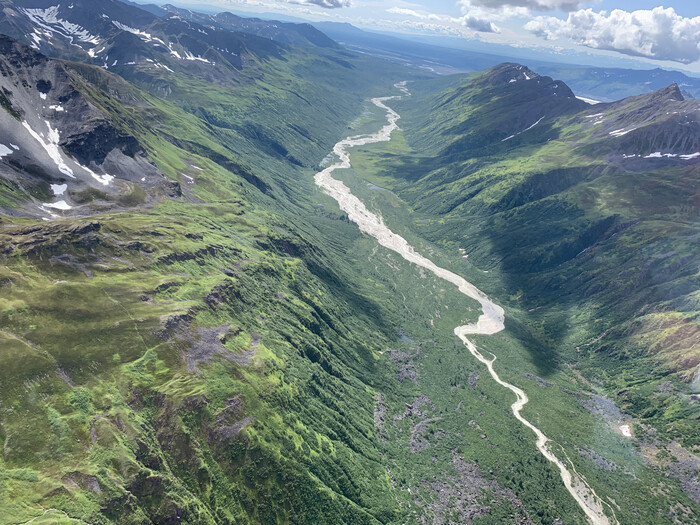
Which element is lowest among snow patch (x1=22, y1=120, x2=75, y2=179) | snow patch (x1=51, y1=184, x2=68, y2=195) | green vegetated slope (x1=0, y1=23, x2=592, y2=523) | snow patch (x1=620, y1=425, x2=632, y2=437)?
snow patch (x1=620, y1=425, x2=632, y2=437)

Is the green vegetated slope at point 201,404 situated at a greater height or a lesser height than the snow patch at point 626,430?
greater

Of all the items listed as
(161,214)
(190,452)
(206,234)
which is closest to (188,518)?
(190,452)

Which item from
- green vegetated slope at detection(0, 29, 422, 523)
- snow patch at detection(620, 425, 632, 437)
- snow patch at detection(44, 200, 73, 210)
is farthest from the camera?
snow patch at detection(44, 200, 73, 210)

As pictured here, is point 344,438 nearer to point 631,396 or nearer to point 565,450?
point 565,450

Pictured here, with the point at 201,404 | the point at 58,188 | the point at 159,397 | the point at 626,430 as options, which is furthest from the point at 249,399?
the point at 626,430

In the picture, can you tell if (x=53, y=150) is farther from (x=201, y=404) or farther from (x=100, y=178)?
(x=201, y=404)

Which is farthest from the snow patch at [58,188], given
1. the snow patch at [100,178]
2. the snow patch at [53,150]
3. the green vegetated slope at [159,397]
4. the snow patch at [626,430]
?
the snow patch at [626,430]

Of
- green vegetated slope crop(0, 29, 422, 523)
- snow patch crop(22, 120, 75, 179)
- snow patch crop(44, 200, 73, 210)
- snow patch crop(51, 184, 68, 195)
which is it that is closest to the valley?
green vegetated slope crop(0, 29, 422, 523)

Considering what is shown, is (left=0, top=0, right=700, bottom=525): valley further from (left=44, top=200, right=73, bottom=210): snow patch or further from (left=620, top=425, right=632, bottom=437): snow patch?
(left=620, top=425, right=632, bottom=437): snow patch

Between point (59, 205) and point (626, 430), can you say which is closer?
point (626, 430)

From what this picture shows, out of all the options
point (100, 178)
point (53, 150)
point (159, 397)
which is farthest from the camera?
point (100, 178)

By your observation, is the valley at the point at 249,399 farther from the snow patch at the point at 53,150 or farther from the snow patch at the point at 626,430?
the snow patch at the point at 53,150
